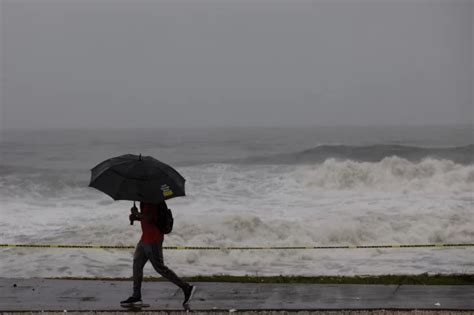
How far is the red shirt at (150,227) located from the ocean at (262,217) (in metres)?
5.09

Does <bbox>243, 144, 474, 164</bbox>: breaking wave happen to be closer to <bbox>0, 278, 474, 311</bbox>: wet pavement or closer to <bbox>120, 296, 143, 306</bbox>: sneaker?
<bbox>0, 278, 474, 311</bbox>: wet pavement

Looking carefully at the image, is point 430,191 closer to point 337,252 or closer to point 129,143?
point 337,252

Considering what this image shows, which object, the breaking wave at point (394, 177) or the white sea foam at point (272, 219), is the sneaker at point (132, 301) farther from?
the breaking wave at point (394, 177)

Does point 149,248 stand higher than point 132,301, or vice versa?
point 149,248

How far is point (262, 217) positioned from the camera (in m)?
21.9

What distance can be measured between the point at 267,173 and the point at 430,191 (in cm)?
1092

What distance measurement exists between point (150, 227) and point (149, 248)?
0.25 m

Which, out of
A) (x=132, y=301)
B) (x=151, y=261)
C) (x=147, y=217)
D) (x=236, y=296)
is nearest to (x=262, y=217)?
(x=236, y=296)

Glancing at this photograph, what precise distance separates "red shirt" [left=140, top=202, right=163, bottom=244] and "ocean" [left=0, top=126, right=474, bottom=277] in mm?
5095

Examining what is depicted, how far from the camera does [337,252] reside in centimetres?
1532

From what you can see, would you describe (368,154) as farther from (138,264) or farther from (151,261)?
(151,261)

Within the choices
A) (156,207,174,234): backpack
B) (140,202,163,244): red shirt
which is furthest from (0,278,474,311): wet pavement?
(156,207,174,234): backpack

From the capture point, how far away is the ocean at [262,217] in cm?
1405

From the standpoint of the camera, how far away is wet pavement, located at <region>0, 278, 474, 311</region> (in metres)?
8.22
